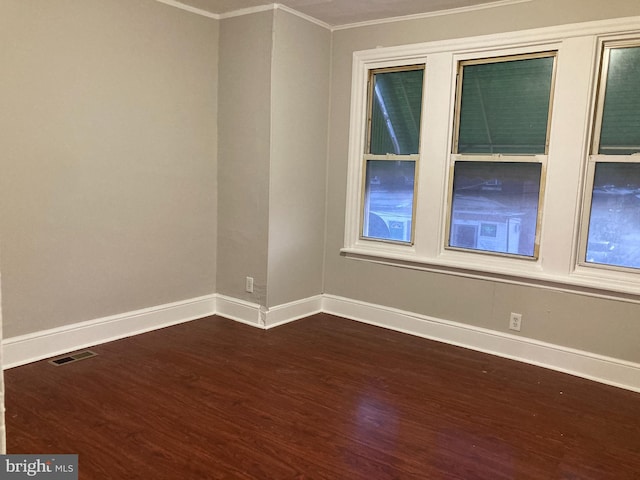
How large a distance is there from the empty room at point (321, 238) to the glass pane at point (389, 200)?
0.02 meters

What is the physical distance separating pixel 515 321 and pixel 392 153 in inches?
61.6

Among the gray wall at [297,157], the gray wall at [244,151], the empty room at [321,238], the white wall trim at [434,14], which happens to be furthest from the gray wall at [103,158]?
the white wall trim at [434,14]

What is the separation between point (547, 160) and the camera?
3367 millimetres

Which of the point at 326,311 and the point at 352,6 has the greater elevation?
the point at 352,6

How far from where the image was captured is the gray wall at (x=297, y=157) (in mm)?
3838

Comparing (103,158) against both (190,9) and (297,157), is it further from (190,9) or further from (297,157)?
(297,157)

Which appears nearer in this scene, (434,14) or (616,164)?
(616,164)

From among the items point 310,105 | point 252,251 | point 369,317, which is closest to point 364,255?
point 369,317

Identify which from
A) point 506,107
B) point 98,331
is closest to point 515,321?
point 506,107

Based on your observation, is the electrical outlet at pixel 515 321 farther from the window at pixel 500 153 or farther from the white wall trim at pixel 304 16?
the white wall trim at pixel 304 16

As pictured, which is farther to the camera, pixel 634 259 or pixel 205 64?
pixel 205 64

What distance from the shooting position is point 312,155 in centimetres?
419

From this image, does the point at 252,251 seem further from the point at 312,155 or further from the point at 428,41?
the point at 428,41

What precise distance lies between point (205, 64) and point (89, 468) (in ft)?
9.73
